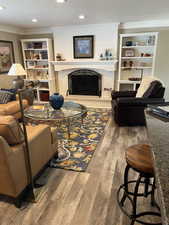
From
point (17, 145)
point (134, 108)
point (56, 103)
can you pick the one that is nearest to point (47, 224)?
point (17, 145)

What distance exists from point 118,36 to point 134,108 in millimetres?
2526

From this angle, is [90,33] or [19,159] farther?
[90,33]

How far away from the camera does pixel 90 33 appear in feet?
17.0

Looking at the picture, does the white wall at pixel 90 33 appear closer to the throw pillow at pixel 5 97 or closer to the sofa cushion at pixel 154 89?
the sofa cushion at pixel 154 89

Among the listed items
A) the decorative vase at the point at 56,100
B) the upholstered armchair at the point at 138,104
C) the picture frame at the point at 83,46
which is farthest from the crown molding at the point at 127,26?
the decorative vase at the point at 56,100

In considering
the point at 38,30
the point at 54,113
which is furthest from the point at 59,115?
the point at 38,30

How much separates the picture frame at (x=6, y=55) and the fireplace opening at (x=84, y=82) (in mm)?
1960

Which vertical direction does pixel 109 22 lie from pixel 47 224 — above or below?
above

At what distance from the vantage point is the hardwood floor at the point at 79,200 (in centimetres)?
166

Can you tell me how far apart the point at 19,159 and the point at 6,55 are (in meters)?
4.55

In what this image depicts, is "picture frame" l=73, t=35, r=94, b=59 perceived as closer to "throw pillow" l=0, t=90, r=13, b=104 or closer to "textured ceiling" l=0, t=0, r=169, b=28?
"textured ceiling" l=0, t=0, r=169, b=28

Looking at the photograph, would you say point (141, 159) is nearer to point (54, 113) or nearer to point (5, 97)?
point (54, 113)

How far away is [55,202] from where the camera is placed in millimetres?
1871

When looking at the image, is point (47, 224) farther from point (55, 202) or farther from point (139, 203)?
point (139, 203)
